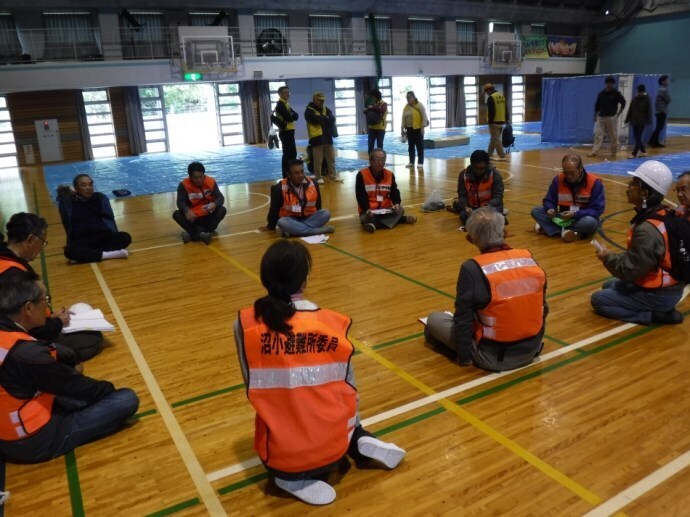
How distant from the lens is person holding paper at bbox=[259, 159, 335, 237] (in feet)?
24.6

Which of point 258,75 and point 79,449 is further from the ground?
point 258,75

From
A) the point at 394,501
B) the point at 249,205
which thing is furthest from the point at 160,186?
the point at 394,501

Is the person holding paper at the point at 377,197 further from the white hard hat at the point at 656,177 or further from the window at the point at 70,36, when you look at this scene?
the window at the point at 70,36

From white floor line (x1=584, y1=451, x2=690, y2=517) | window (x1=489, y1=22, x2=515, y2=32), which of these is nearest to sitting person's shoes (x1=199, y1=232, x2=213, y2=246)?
white floor line (x1=584, y1=451, x2=690, y2=517)

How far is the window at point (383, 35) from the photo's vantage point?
26078mm

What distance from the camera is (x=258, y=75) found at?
2284 centimetres

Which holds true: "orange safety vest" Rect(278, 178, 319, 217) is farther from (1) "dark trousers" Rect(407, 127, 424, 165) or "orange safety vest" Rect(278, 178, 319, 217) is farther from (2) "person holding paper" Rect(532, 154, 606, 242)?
(1) "dark trousers" Rect(407, 127, 424, 165)

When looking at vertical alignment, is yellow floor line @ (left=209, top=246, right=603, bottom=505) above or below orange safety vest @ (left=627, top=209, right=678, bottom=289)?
below

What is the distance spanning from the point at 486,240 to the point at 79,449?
2661mm

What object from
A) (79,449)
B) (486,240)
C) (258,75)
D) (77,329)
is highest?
(258,75)

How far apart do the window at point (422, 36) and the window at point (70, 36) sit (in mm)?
14379

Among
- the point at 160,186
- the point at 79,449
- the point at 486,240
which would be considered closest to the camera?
the point at 79,449

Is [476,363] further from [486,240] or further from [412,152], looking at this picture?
[412,152]

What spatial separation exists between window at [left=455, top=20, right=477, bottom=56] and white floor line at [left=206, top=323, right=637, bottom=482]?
27412mm
